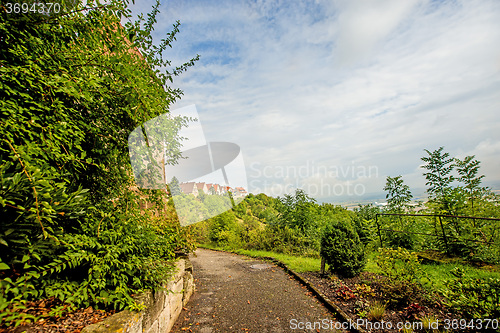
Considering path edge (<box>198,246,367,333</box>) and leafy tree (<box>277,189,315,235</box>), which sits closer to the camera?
path edge (<box>198,246,367,333</box>)

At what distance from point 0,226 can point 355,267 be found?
6.51 metres

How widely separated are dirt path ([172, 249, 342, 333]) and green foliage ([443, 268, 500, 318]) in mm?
1954

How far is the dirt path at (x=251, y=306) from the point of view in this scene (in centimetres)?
399

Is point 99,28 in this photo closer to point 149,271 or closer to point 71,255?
point 71,255

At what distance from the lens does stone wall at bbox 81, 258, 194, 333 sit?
2.06 meters

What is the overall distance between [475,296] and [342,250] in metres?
2.78

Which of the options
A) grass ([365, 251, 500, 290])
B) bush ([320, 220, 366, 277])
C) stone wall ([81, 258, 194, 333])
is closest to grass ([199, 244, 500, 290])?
grass ([365, 251, 500, 290])

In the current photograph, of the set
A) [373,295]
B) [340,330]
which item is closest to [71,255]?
[340,330]

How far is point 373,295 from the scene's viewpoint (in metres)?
4.32

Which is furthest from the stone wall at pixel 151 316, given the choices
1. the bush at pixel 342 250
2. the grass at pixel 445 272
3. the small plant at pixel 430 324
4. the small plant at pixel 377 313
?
the grass at pixel 445 272

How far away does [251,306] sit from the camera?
480 cm

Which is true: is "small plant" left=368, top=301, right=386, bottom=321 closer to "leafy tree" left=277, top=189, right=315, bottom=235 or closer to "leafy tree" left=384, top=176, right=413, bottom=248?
"leafy tree" left=384, top=176, right=413, bottom=248

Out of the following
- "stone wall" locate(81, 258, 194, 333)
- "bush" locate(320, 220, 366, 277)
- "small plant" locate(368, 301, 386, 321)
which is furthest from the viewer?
"bush" locate(320, 220, 366, 277)

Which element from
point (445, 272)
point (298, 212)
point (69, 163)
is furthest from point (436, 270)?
point (69, 163)
